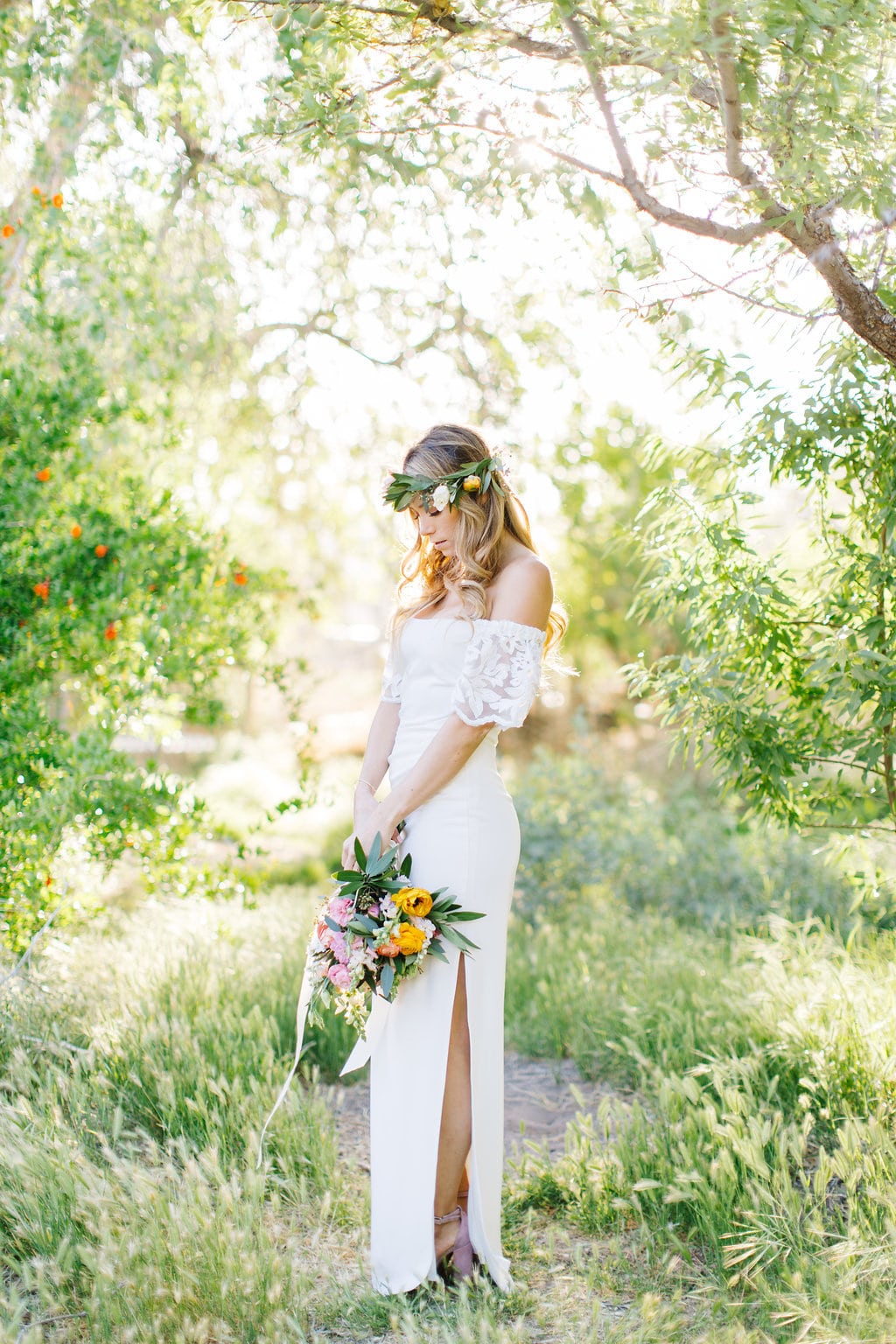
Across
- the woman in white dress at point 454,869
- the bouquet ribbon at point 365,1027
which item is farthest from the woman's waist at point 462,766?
the bouquet ribbon at point 365,1027

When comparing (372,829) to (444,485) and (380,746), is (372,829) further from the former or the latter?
(444,485)

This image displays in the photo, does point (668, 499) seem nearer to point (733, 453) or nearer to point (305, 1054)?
point (733, 453)

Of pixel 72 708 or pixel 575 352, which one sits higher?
pixel 575 352

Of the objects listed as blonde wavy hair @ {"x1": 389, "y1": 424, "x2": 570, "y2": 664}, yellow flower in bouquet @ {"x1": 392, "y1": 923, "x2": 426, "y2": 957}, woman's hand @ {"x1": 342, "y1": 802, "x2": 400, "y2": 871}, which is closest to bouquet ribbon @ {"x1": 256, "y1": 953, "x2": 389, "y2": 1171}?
yellow flower in bouquet @ {"x1": 392, "y1": 923, "x2": 426, "y2": 957}

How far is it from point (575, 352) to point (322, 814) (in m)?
7.21

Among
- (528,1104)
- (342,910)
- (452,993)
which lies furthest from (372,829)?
(528,1104)

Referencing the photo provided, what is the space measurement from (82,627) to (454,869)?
227 centimetres

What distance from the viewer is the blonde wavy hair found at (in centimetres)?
319

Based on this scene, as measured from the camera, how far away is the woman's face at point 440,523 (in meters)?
3.21

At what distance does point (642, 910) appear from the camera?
277 inches

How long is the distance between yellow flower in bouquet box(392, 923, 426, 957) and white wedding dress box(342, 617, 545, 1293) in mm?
178

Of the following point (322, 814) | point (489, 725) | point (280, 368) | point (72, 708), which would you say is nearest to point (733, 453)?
point (489, 725)

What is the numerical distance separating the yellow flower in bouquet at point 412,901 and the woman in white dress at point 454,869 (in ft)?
0.48

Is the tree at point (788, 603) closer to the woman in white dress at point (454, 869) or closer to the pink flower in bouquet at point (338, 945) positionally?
the woman in white dress at point (454, 869)
